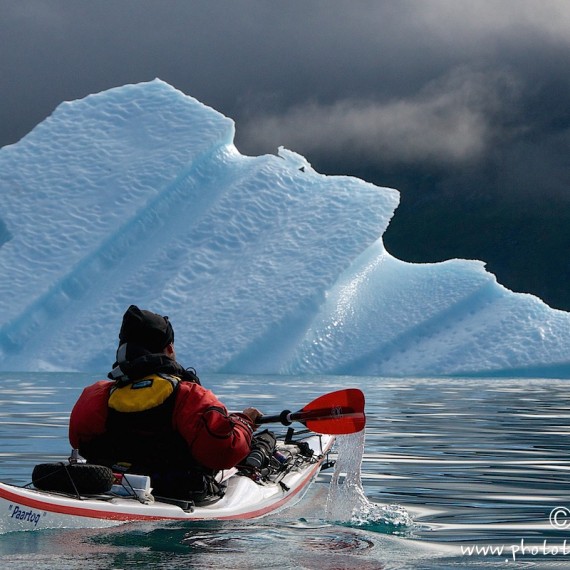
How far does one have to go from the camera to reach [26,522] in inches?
153

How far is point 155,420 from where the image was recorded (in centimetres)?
424

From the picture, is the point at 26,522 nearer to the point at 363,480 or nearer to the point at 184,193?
the point at 363,480

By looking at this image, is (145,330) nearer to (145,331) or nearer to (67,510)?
(145,331)

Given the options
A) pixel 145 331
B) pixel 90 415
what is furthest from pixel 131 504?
pixel 145 331

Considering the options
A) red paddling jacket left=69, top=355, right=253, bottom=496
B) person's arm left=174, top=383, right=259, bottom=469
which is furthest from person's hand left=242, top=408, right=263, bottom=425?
person's arm left=174, top=383, right=259, bottom=469

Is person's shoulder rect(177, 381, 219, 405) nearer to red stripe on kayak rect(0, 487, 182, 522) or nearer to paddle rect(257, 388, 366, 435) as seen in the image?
red stripe on kayak rect(0, 487, 182, 522)

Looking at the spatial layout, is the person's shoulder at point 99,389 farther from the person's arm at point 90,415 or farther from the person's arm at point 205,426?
the person's arm at point 205,426

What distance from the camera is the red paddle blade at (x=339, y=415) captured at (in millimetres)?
5203

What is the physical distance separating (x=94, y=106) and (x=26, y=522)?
18.9 metres

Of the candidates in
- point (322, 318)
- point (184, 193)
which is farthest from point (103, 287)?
point (322, 318)

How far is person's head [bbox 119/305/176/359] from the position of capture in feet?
13.9

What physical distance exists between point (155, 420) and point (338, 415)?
4.19 feet
